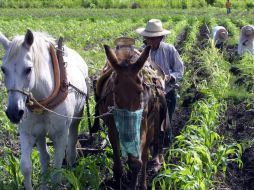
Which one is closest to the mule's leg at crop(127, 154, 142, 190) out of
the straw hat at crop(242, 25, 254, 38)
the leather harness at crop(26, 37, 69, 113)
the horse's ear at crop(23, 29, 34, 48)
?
the leather harness at crop(26, 37, 69, 113)

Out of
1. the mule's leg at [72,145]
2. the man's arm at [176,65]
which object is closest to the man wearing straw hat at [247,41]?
the man's arm at [176,65]

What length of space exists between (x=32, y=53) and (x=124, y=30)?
19.0m

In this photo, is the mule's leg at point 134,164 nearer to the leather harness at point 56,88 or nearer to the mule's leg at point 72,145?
the leather harness at point 56,88

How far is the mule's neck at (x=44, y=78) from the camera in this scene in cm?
439

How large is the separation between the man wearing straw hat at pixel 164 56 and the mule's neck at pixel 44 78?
1.56 metres

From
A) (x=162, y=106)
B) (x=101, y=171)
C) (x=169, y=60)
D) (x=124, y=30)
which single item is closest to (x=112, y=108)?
(x=162, y=106)

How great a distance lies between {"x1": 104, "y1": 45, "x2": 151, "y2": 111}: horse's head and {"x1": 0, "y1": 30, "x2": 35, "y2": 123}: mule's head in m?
0.66

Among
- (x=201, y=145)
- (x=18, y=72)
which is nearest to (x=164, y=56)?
(x=201, y=145)

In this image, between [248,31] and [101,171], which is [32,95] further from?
[248,31]

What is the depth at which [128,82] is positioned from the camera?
13.5ft

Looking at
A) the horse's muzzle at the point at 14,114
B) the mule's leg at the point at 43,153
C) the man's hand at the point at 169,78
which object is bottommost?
the mule's leg at the point at 43,153

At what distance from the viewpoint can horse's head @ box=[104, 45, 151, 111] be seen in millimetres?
4117

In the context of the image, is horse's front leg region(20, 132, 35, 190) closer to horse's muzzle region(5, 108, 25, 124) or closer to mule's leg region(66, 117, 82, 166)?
horse's muzzle region(5, 108, 25, 124)

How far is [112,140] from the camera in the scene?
16.1 ft
